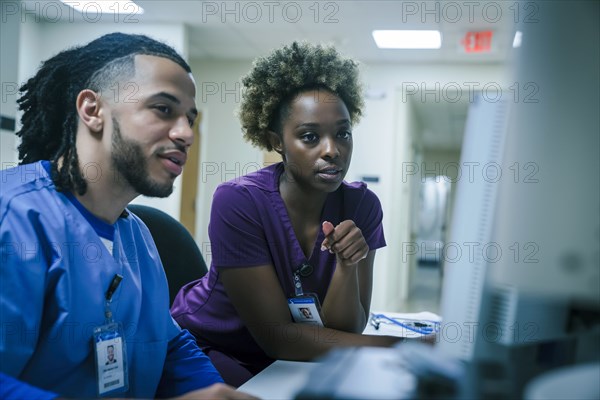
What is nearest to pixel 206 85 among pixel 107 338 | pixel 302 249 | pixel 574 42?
pixel 302 249

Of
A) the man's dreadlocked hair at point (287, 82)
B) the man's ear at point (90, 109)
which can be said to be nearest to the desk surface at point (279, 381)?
the man's ear at point (90, 109)

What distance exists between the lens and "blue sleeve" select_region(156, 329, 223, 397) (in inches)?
46.5

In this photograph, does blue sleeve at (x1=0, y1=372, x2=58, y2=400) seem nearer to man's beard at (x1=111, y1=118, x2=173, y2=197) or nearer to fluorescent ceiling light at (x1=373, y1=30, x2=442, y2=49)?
man's beard at (x1=111, y1=118, x2=173, y2=197)

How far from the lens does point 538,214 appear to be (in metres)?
0.56

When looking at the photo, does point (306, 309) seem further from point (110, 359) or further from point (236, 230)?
point (110, 359)

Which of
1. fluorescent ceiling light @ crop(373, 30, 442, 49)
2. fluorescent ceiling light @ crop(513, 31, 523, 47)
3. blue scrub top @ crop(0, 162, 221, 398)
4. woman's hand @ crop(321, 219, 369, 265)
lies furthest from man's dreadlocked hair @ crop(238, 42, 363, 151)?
fluorescent ceiling light @ crop(373, 30, 442, 49)

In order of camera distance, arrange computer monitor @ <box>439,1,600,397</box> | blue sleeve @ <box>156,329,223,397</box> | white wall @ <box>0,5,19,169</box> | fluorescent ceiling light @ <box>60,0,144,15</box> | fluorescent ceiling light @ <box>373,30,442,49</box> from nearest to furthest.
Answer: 1. computer monitor @ <box>439,1,600,397</box>
2. blue sleeve @ <box>156,329,223,397</box>
3. white wall @ <box>0,5,19,169</box>
4. fluorescent ceiling light @ <box>60,0,144,15</box>
5. fluorescent ceiling light @ <box>373,30,442,49</box>

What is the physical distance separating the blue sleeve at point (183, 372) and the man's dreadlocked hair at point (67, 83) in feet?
1.54

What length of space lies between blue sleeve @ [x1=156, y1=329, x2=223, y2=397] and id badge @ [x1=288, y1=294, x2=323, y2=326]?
247 millimetres

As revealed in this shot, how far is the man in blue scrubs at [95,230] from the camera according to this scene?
84 cm

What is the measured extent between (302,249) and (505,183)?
975mm

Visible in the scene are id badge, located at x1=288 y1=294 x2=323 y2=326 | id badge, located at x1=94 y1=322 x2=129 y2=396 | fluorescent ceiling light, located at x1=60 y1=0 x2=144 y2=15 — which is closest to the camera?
id badge, located at x1=94 y1=322 x2=129 y2=396

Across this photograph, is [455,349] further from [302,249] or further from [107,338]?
[302,249]

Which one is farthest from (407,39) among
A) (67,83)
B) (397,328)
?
(67,83)
